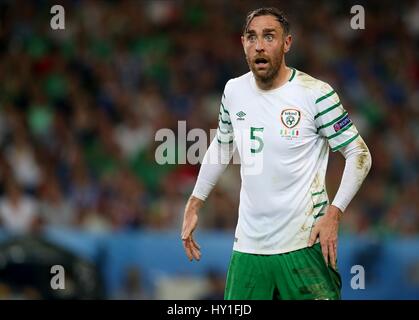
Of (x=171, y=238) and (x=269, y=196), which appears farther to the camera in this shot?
(x=171, y=238)

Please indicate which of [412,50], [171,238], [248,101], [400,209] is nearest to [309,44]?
[412,50]

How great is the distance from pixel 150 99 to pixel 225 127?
20.6ft

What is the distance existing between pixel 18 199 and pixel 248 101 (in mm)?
5405

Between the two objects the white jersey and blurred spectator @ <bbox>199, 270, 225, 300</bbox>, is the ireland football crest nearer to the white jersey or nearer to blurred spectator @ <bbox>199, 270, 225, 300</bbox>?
the white jersey

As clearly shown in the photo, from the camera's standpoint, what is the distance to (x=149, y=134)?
40.7 feet

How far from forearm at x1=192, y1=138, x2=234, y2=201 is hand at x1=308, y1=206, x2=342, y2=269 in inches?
33.8

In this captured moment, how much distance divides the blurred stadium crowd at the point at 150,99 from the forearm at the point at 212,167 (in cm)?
429

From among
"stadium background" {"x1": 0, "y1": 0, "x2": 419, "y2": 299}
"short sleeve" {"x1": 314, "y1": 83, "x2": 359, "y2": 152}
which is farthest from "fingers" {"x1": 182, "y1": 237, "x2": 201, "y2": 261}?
"stadium background" {"x1": 0, "y1": 0, "x2": 419, "y2": 299}

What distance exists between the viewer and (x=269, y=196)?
6367 millimetres

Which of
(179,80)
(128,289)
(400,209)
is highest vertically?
(179,80)

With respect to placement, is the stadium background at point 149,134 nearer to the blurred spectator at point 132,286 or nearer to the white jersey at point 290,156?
the blurred spectator at point 132,286

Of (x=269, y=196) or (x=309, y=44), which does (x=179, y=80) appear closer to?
(x=309, y=44)

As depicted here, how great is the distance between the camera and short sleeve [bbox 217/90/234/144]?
666cm

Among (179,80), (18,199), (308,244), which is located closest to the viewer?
(308,244)
